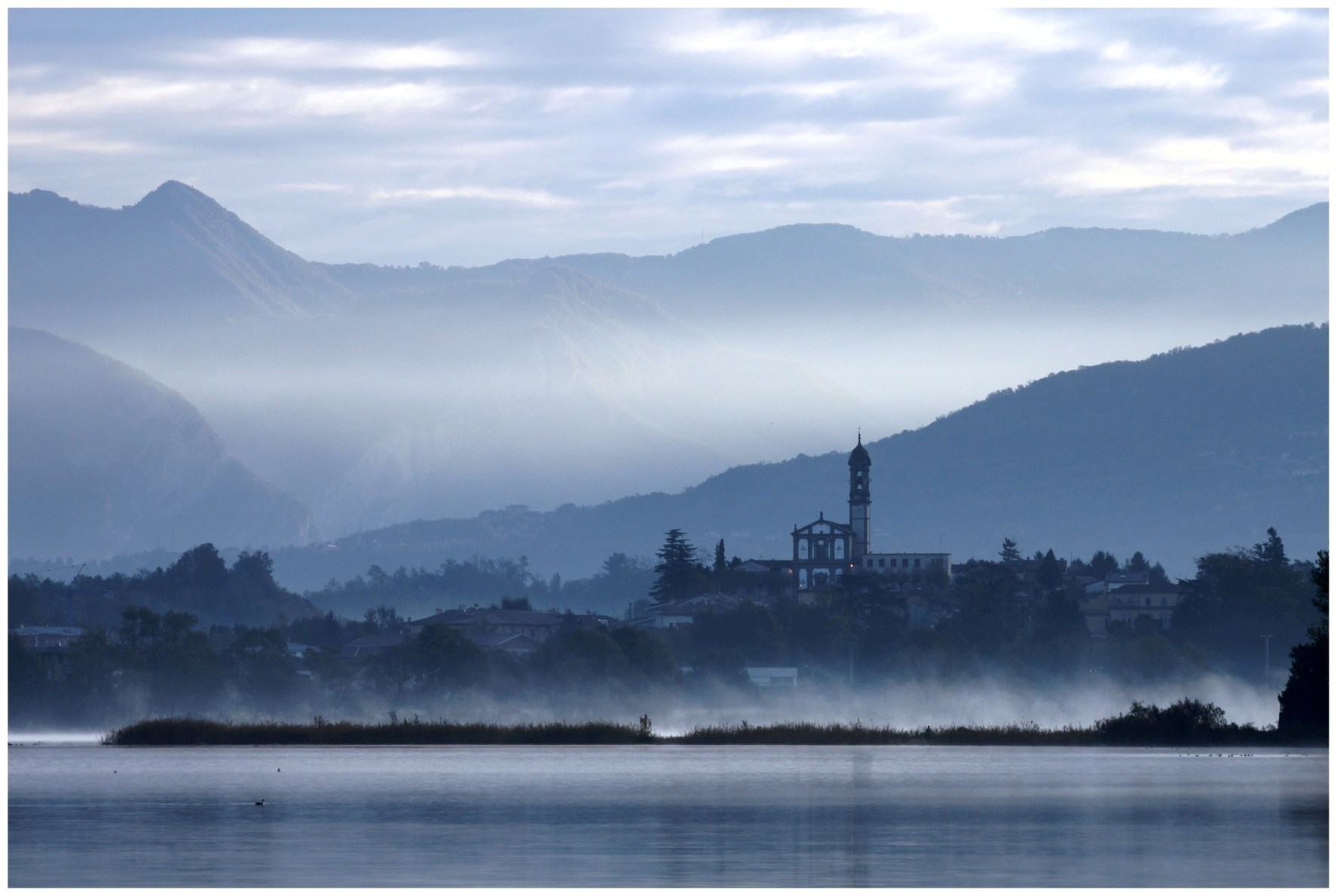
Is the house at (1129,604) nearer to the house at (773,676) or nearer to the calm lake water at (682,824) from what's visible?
the house at (773,676)

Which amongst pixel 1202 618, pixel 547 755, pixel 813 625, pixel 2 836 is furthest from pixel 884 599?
pixel 2 836

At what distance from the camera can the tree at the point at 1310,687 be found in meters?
63.3

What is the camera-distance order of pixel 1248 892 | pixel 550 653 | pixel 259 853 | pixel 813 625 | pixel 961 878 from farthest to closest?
pixel 813 625
pixel 550 653
pixel 259 853
pixel 961 878
pixel 1248 892

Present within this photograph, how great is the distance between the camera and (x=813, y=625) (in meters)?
156

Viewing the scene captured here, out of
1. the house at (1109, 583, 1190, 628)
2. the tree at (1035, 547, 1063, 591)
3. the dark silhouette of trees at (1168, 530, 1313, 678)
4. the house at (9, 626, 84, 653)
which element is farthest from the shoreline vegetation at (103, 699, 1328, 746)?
the house at (1109, 583, 1190, 628)

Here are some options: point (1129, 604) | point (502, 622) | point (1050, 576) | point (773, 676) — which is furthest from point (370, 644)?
point (1129, 604)

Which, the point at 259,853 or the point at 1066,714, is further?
the point at 1066,714

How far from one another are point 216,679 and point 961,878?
102 m

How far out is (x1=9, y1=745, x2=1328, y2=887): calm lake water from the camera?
3042cm

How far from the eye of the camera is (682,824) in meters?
39.0

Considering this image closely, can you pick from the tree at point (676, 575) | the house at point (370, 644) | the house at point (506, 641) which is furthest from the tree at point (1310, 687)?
the tree at point (676, 575)

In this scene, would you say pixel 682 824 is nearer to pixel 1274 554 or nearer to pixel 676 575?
pixel 1274 554

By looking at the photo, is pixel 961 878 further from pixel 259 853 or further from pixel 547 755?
pixel 547 755

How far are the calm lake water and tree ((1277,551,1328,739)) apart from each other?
3204mm
